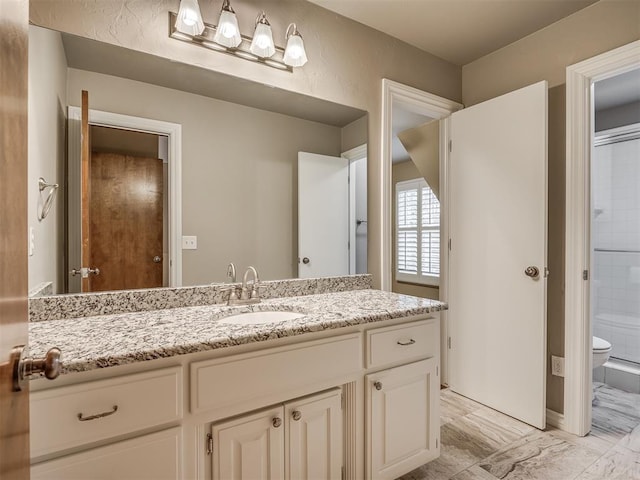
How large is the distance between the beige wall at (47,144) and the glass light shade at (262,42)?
2.59 feet

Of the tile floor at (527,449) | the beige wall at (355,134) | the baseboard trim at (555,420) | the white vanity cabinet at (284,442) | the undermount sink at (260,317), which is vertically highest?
the beige wall at (355,134)

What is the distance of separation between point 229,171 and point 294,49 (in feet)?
2.31

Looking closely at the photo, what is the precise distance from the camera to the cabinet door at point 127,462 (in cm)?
87

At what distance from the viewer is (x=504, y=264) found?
2223mm

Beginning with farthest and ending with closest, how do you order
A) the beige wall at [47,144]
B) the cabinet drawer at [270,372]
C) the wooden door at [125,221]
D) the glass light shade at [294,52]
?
1. the glass light shade at [294,52]
2. the wooden door at [125,221]
3. the beige wall at [47,144]
4. the cabinet drawer at [270,372]

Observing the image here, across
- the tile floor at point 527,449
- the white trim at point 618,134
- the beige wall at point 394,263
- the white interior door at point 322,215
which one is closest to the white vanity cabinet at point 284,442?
the tile floor at point 527,449

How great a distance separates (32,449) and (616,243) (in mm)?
4233

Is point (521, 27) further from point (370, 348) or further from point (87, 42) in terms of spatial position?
point (87, 42)

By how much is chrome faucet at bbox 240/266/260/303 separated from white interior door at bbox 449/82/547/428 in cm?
154

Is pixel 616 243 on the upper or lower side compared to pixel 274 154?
lower

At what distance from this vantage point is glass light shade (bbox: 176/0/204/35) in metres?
1.49

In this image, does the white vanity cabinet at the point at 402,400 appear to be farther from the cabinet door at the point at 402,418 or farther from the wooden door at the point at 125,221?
the wooden door at the point at 125,221

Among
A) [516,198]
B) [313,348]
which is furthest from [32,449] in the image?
[516,198]

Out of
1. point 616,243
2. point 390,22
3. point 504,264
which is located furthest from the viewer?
point 616,243
